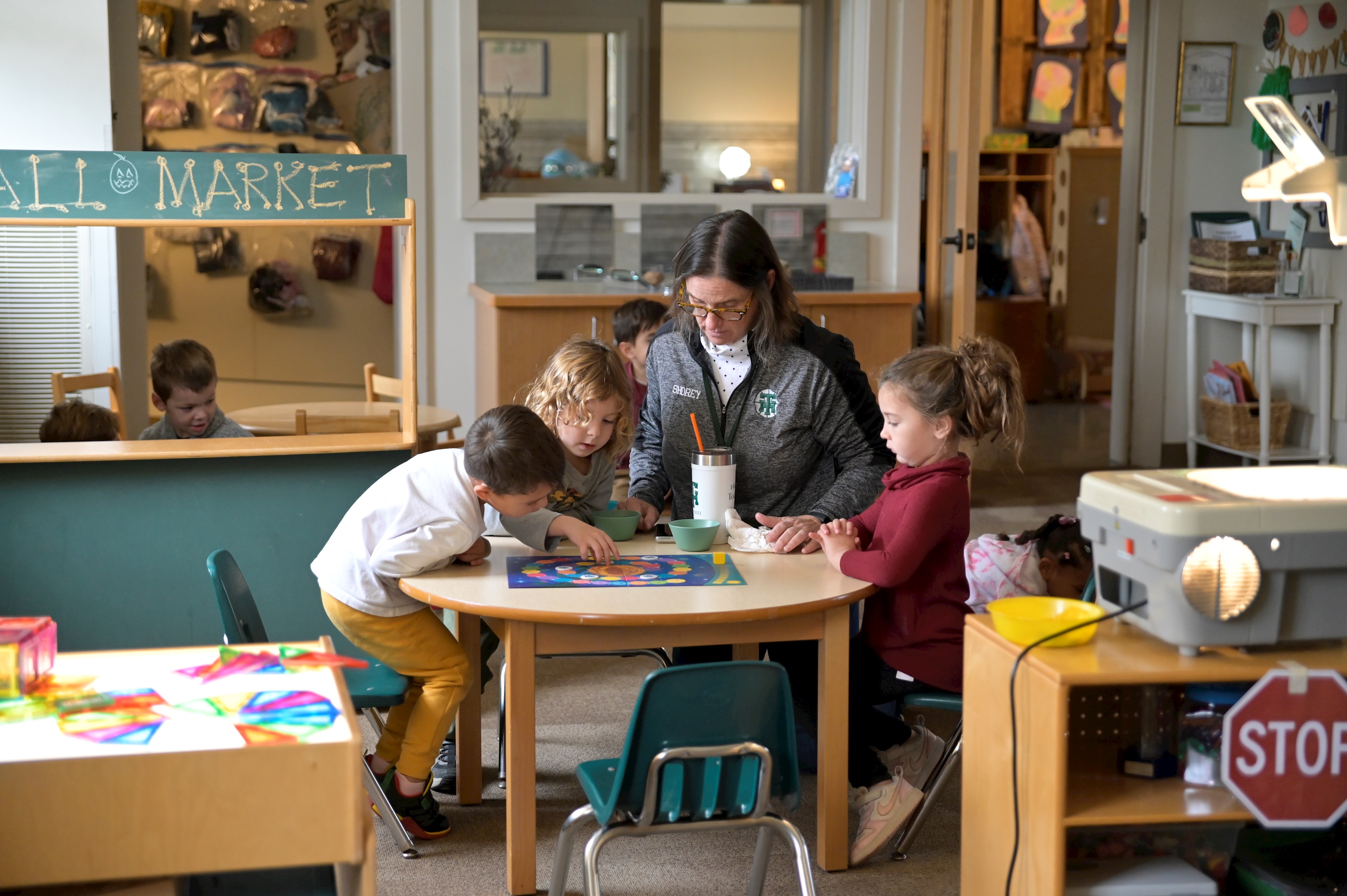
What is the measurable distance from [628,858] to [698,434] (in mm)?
825

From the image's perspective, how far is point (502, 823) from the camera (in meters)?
2.66

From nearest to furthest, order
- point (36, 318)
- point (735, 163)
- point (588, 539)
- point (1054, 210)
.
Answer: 1. point (588, 539)
2. point (36, 318)
3. point (735, 163)
4. point (1054, 210)

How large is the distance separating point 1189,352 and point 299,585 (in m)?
4.46

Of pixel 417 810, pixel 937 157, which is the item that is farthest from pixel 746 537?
pixel 937 157

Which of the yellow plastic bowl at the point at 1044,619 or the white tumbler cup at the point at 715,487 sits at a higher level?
the white tumbler cup at the point at 715,487

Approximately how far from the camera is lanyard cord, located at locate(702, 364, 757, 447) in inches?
106

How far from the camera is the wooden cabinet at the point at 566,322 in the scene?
15.3 ft

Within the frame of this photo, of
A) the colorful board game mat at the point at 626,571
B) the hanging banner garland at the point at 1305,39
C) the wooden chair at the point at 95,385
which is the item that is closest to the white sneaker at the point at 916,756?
the colorful board game mat at the point at 626,571

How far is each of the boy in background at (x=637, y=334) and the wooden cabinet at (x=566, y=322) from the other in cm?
61

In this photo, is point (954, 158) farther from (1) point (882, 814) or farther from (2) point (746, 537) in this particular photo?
(1) point (882, 814)

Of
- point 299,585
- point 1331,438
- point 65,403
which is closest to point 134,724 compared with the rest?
point 299,585

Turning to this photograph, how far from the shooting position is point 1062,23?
7910 millimetres

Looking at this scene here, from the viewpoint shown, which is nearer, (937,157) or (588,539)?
(588,539)

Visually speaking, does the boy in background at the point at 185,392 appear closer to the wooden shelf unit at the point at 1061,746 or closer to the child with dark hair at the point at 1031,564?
the child with dark hair at the point at 1031,564
